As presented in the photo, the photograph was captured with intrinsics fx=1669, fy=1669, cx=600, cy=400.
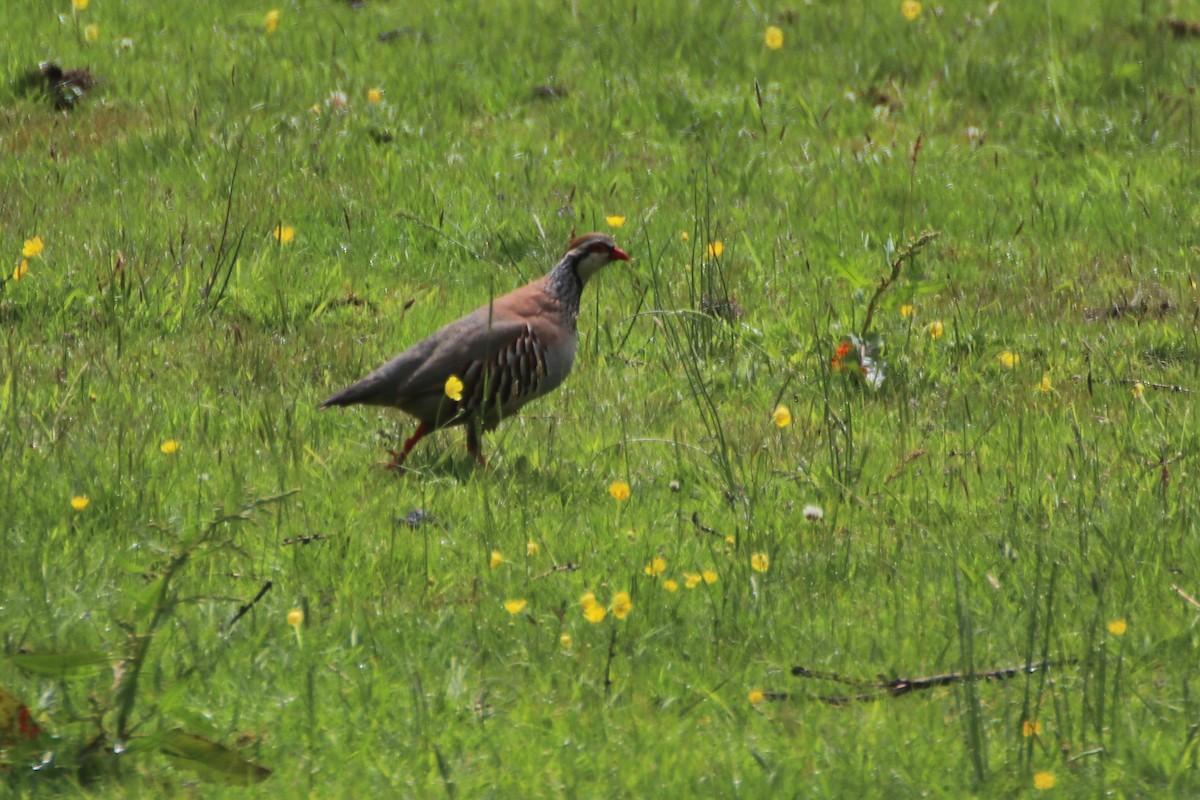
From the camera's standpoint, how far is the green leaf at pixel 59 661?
374 centimetres

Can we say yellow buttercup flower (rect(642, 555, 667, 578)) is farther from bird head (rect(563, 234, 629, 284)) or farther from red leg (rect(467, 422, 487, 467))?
bird head (rect(563, 234, 629, 284))

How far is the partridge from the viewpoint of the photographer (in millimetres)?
6273

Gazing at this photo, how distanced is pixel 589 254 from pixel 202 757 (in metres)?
3.92

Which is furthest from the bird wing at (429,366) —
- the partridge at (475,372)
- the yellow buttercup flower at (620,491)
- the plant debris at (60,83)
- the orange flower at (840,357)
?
the plant debris at (60,83)

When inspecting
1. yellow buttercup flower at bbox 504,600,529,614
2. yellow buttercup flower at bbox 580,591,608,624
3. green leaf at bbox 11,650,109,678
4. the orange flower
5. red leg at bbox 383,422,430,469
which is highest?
green leaf at bbox 11,650,109,678

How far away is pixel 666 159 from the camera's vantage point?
9.83 m

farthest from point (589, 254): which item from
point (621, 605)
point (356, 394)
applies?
point (621, 605)

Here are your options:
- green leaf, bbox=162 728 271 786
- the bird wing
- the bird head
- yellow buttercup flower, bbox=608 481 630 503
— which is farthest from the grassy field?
the bird head

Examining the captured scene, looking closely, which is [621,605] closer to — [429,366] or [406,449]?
[406,449]

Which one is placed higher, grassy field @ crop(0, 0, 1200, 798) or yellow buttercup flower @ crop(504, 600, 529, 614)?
yellow buttercup flower @ crop(504, 600, 529, 614)

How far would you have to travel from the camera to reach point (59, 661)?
148 inches

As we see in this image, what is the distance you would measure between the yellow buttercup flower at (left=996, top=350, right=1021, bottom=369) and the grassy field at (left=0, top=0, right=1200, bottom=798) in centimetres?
8

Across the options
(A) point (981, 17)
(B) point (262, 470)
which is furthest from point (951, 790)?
(A) point (981, 17)

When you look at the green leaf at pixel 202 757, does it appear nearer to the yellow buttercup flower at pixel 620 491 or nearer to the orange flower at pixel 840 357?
the yellow buttercup flower at pixel 620 491
